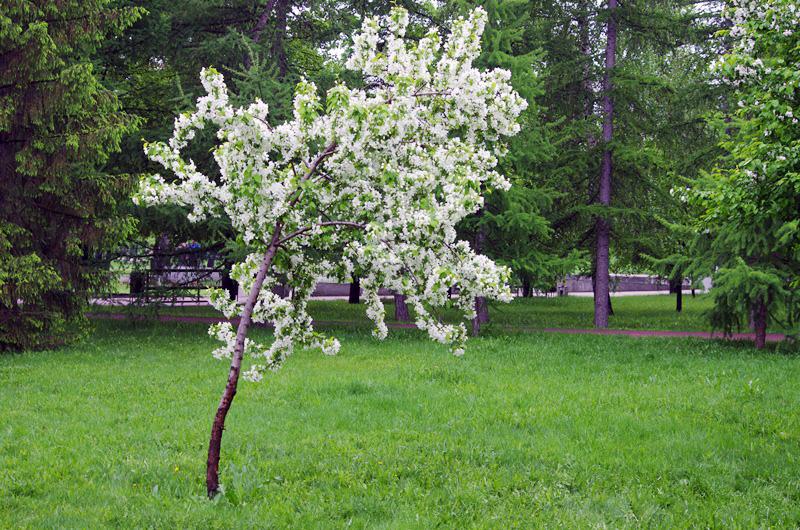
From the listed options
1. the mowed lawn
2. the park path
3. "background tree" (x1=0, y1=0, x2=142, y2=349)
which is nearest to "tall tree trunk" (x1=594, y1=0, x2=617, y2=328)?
the park path

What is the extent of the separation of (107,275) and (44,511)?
1261 centimetres

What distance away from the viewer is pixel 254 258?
6.32 meters

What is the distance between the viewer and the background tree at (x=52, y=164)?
46.6 ft

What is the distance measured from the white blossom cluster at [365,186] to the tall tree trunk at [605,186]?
15801 millimetres

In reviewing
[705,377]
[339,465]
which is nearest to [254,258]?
[339,465]

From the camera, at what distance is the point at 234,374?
615 cm

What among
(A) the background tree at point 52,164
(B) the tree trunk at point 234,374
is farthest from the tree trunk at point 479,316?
(B) the tree trunk at point 234,374

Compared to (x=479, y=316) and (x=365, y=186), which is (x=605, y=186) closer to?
(x=479, y=316)

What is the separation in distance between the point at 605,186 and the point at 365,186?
17.2 m

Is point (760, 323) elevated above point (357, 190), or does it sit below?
below

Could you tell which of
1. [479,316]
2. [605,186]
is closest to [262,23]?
[479,316]

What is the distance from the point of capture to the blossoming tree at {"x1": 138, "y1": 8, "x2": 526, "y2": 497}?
5848 millimetres

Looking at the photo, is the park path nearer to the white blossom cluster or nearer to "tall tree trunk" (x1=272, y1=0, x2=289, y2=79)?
"tall tree trunk" (x1=272, y1=0, x2=289, y2=79)

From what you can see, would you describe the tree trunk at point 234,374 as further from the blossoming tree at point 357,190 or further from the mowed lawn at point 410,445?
the mowed lawn at point 410,445
